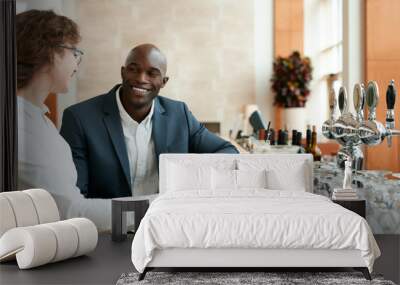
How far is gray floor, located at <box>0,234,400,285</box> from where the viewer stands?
502 centimetres

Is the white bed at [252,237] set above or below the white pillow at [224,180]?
below

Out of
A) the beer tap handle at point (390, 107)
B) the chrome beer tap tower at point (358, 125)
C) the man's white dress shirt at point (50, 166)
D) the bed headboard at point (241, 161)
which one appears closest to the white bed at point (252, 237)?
the bed headboard at point (241, 161)

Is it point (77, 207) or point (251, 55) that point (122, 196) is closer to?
point (77, 207)

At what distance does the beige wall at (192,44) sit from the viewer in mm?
6969

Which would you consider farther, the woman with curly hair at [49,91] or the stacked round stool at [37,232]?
the woman with curly hair at [49,91]

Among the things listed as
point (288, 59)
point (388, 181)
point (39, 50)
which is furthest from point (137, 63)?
point (388, 181)

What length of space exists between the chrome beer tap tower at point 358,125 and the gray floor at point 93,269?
1013mm

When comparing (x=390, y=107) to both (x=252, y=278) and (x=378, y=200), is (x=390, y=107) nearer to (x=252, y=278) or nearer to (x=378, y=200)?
(x=378, y=200)

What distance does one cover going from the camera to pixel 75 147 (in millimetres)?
7129

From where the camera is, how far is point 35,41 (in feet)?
23.7

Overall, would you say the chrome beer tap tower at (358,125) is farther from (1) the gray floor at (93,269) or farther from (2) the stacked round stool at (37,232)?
(2) the stacked round stool at (37,232)

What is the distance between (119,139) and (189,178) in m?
0.95

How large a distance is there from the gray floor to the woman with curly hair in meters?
1.10

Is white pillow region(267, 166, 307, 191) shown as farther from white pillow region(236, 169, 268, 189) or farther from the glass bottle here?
the glass bottle
